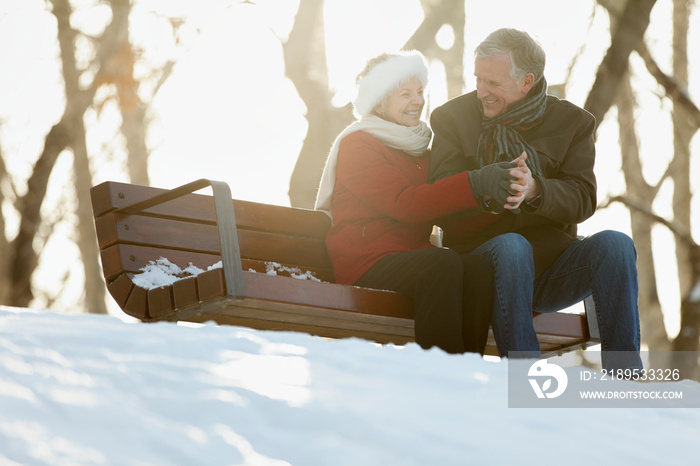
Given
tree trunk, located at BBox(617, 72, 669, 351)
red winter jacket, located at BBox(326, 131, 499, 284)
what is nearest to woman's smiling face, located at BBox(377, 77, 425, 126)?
red winter jacket, located at BBox(326, 131, 499, 284)

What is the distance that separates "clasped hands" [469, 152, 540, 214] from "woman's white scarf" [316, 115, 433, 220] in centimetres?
43

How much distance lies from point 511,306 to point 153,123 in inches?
383

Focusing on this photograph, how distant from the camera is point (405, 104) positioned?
3943 millimetres

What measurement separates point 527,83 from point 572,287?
0.82 m

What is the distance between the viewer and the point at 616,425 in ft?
7.80

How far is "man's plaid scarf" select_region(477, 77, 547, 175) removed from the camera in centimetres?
Answer: 373

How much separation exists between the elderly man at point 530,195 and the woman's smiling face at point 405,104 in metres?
0.09

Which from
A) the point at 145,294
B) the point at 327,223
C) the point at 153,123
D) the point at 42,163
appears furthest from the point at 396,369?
the point at 153,123

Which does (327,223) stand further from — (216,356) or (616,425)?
(616,425)

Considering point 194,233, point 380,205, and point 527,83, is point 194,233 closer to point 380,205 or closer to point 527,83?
point 380,205

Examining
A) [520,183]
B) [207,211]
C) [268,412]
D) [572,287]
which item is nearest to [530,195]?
[520,183]

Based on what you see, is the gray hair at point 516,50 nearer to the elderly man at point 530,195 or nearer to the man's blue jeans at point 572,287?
the elderly man at point 530,195

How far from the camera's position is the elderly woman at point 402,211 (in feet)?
11.1

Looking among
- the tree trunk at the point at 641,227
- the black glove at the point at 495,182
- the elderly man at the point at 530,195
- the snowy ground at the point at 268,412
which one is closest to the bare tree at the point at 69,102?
the tree trunk at the point at 641,227
